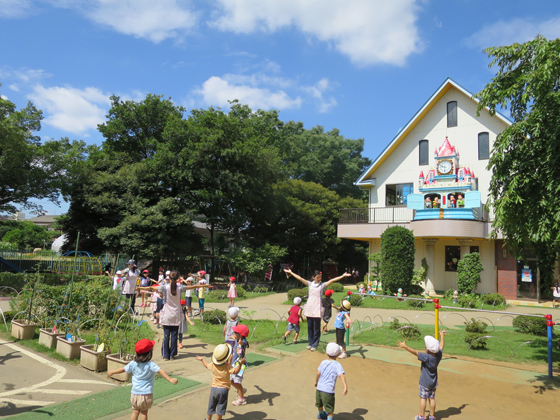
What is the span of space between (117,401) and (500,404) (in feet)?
20.4

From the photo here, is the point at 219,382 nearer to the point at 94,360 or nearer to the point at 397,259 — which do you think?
the point at 94,360

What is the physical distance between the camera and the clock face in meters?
25.0

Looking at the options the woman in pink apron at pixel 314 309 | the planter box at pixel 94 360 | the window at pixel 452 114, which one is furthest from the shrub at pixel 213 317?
the window at pixel 452 114

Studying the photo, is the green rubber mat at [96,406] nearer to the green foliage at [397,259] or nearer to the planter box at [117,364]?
the planter box at [117,364]

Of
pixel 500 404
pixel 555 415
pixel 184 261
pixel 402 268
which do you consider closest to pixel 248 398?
pixel 500 404

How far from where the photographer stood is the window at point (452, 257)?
82.7 ft

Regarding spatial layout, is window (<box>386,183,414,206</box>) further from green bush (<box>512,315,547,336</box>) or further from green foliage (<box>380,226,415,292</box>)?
green bush (<box>512,315,547,336</box>)

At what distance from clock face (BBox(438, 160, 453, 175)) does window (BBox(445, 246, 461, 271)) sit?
4.89 metres

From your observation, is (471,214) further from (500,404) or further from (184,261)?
(184,261)

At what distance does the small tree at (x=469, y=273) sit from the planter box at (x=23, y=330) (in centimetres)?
2011

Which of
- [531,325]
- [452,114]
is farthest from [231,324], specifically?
[452,114]

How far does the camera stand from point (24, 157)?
86.7 ft

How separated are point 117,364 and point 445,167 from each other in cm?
2308

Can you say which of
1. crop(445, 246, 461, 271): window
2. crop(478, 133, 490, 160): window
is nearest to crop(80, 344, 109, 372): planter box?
crop(445, 246, 461, 271): window
